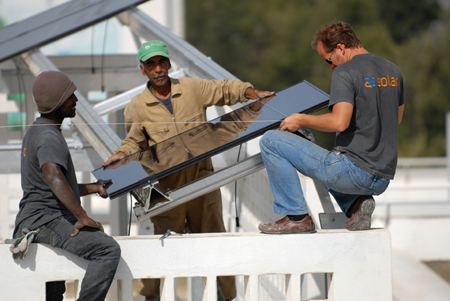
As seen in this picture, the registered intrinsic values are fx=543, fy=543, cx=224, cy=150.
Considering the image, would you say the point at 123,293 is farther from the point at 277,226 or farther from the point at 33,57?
the point at 33,57

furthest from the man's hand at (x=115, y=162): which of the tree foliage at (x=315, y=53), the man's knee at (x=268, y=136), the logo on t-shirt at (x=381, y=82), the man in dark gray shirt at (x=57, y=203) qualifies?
the tree foliage at (x=315, y=53)

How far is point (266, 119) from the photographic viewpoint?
3434 millimetres

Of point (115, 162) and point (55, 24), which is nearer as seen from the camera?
point (115, 162)

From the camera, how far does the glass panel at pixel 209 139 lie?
319 cm

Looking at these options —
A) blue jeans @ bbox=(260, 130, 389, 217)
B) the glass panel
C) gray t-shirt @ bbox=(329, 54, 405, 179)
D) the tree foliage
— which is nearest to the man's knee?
blue jeans @ bbox=(260, 130, 389, 217)

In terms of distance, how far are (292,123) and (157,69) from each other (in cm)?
119

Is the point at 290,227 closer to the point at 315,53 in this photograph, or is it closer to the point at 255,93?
the point at 255,93

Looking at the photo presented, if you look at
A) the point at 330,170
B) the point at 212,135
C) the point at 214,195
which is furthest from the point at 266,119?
the point at 214,195

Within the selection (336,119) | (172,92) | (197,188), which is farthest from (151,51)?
(336,119)

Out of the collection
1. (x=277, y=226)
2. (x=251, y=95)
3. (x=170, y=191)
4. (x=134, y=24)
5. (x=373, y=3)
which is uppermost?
(x=373, y=3)

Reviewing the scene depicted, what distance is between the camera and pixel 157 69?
381 centimetres

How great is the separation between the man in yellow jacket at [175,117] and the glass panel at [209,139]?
0.79 ft

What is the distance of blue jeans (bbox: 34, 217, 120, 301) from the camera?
2.84 meters

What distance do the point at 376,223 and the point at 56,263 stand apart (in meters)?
6.62
